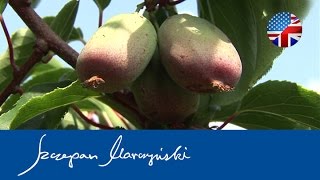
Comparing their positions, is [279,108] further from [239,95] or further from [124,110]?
[124,110]

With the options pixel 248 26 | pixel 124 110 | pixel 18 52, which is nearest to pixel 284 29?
pixel 248 26

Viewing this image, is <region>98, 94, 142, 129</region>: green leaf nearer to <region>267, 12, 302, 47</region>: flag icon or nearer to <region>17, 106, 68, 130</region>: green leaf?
<region>17, 106, 68, 130</region>: green leaf

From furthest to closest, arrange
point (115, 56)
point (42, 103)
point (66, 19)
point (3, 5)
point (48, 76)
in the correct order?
point (48, 76)
point (66, 19)
point (3, 5)
point (42, 103)
point (115, 56)

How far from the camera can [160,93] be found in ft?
3.38

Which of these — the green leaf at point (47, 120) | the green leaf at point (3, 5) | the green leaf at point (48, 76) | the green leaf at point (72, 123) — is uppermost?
the green leaf at point (3, 5)

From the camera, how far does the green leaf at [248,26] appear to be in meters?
1.16

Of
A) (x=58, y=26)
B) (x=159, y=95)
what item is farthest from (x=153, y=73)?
(x=58, y=26)

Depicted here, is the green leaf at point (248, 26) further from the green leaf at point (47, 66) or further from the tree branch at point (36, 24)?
the green leaf at point (47, 66)

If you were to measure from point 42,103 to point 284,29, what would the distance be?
448 millimetres

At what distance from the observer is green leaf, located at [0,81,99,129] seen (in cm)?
110

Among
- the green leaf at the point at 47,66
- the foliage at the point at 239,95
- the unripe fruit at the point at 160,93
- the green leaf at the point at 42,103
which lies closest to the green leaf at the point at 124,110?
the foliage at the point at 239,95

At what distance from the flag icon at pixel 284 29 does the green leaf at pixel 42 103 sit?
0.34 m

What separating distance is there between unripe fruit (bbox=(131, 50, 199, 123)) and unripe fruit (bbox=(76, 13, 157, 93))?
0.16 feet

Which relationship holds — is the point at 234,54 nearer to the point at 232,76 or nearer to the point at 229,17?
the point at 232,76
